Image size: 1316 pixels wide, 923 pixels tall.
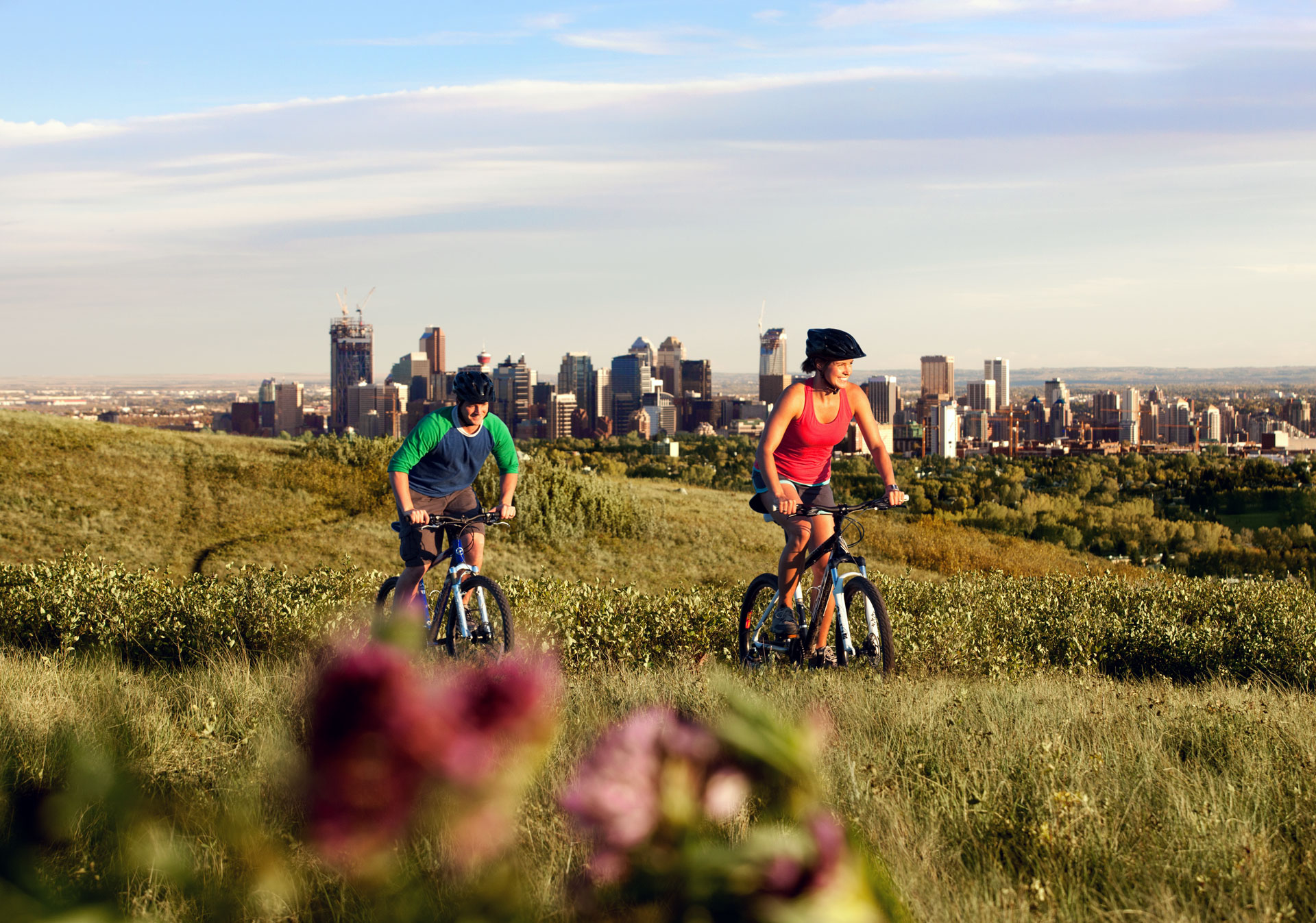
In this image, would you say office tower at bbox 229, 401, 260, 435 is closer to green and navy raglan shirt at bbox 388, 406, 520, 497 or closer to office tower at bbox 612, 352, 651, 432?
office tower at bbox 612, 352, 651, 432

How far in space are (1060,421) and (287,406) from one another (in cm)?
5415

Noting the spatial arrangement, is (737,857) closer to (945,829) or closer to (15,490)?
(945,829)

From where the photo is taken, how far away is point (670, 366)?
157375 mm

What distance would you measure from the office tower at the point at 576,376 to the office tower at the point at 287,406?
43180mm

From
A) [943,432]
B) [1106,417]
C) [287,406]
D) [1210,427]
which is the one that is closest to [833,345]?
[943,432]

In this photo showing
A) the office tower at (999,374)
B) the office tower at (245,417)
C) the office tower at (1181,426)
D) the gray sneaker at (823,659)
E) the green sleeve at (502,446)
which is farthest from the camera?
the office tower at (999,374)

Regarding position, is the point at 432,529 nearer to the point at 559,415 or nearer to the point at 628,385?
the point at 559,415

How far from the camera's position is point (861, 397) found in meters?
6.43

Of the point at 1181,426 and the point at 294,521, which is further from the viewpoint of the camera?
the point at 1181,426

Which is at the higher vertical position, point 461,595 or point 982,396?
point 982,396

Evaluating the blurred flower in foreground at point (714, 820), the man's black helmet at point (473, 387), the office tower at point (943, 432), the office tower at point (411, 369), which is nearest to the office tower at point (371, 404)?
the office tower at point (411, 369)

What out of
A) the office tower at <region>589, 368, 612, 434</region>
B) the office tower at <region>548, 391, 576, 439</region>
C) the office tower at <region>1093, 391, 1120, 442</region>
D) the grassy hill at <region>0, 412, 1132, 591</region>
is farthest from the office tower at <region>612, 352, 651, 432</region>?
the grassy hill at <region>0, 412, 1132, 591</region>

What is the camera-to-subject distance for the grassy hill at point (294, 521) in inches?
552

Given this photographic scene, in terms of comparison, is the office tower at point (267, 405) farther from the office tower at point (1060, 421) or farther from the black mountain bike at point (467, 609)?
the black mountain bike at point (467, 609)
